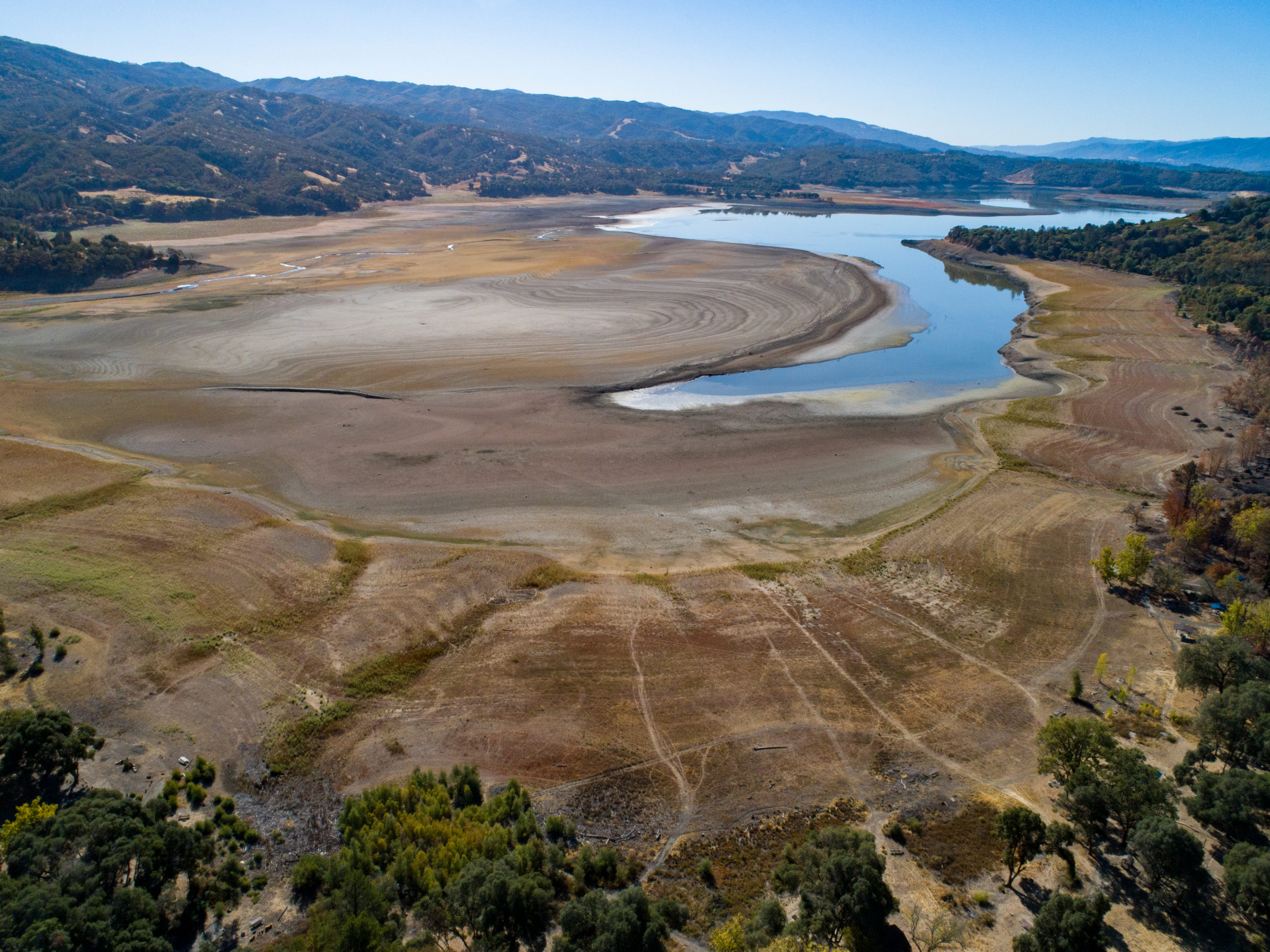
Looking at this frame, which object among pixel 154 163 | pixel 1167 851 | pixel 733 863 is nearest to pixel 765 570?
pixel 733 863

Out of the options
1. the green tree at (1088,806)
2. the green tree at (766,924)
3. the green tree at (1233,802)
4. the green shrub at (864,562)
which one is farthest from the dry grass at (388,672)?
the green tree at (1233,802)

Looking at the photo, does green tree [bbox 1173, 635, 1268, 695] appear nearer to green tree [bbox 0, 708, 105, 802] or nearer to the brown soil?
the brown soil

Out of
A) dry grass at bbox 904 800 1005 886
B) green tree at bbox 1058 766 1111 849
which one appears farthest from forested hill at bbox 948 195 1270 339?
dry grass at bbox 904 800 1005 886

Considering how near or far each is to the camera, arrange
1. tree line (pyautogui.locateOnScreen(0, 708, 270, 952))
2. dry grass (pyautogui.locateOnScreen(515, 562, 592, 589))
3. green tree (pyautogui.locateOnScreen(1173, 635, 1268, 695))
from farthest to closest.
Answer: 1. dry grass (pyautogui.locateOnScreen(515, 562, 592, 589))
2. green tree (pyautogui.locateOnScreen(1173, 635, 1268, 695))
3. tree line (pyautogui.locateOnScreen(0, 708, 270, 952))

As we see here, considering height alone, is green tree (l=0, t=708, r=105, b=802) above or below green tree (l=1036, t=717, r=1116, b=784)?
below

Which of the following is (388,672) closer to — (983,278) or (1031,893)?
(1031,893)

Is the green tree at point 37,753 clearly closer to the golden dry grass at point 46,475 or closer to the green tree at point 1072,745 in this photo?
the golden dry grass at point 46,475
